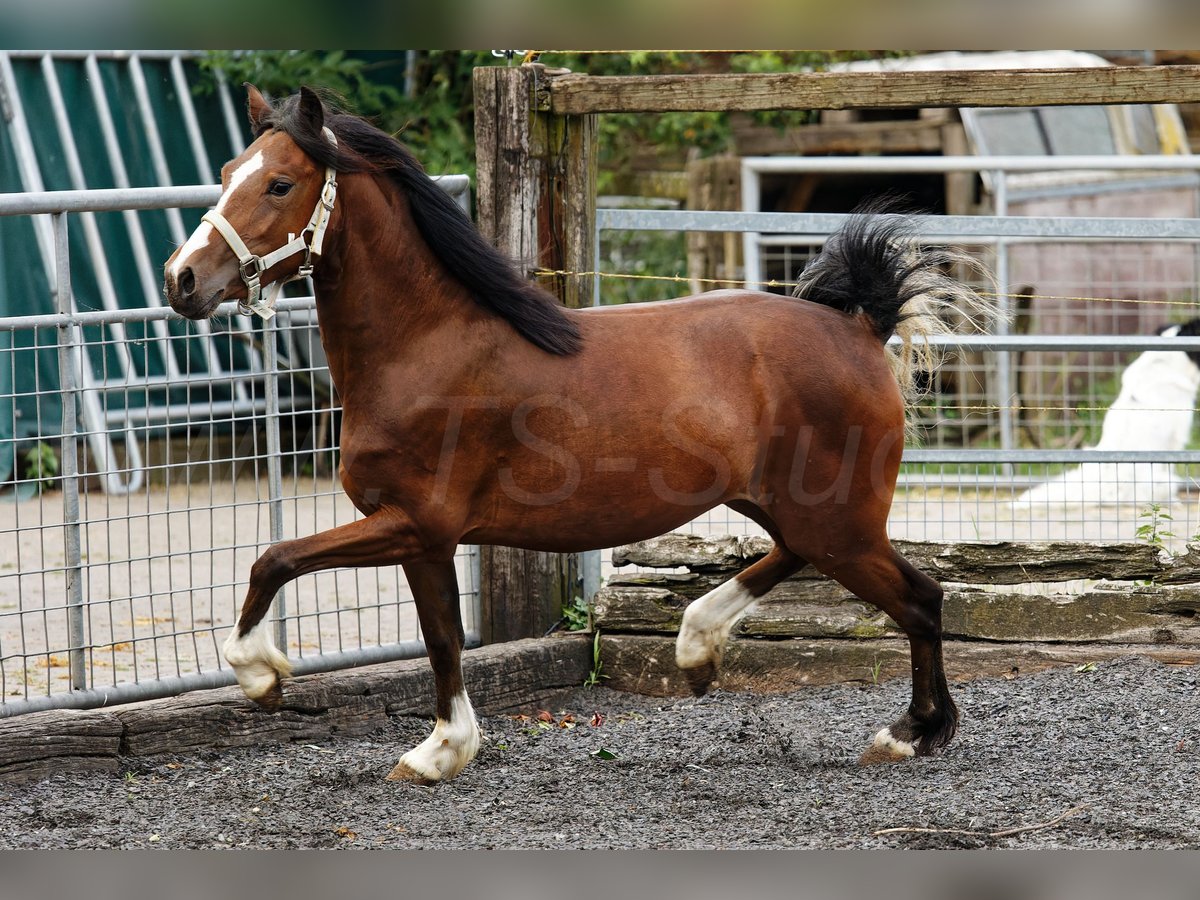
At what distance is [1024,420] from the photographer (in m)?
10.5

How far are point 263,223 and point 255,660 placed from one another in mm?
1262

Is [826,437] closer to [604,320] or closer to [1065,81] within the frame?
[604,320]

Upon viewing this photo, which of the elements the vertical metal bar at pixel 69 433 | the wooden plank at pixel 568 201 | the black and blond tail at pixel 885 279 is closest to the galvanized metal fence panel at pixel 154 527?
the vertical metal bar at pixel 69 433

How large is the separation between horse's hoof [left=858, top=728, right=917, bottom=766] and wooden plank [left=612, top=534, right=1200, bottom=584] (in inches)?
41.8

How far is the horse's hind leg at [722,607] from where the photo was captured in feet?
14.9

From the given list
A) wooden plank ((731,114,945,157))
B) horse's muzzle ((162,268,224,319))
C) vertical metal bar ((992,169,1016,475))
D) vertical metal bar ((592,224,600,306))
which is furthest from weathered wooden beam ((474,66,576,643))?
wooden plank ((731,114,945,157))

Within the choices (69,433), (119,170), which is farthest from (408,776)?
(119,170)

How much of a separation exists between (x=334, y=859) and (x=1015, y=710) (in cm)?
328

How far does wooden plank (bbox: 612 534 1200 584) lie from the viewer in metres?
5.30

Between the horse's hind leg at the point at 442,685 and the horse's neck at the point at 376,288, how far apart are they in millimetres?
683

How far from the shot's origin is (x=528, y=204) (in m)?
5.25

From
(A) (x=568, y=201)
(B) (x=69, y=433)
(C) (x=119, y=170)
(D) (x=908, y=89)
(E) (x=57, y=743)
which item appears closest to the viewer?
(E) (x=57, y=743)

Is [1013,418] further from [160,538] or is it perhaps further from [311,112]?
[311,112]

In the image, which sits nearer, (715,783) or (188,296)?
(188,296)
